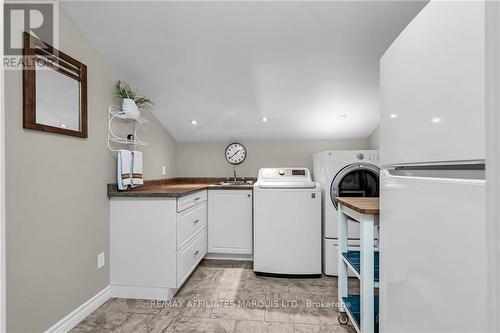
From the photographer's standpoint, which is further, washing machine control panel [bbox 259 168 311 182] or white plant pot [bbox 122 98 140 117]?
washing machine control panel [bbox 259 168 311 182]

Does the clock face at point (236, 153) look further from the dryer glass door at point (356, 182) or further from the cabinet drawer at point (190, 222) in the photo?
the dryer glass door at point (356, 182)

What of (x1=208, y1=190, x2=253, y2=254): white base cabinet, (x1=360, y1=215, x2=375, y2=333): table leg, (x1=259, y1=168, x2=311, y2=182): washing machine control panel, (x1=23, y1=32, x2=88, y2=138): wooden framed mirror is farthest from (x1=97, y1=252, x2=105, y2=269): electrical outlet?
(x1=360, y1=215, x2=375, y2=333): table leg

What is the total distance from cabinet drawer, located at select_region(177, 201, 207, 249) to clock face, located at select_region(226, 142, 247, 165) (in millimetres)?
881

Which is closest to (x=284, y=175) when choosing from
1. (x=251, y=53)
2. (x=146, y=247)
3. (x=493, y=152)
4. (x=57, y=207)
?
(x=251, y=53)

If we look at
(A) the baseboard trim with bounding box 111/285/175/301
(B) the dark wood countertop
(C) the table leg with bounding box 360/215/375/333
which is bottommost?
(A) the baseboard trim with bounding box 111/285/175/301

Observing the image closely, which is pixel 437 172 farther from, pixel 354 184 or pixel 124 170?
pixel 124 170

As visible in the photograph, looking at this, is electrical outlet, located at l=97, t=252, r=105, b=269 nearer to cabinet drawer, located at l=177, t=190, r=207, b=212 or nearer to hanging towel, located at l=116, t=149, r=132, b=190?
hanging towel, located at l=116, t=149, r=132, b=190

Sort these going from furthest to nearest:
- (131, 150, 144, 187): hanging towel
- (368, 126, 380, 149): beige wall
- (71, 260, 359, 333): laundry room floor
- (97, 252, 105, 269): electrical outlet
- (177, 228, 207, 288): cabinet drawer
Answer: (368, 126, 380, 149): beige wall → (131, 150, 144, 187): hanging towel → (177, 228, 207, 288): cabinet drawer → (97, 252, 105, 269): electrical outlet → (71, 260, 359, 333): laundry room floor

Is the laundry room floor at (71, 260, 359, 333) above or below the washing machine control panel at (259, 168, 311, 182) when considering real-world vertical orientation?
below

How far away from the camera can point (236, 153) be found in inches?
134

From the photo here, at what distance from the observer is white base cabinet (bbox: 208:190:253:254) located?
2768mm

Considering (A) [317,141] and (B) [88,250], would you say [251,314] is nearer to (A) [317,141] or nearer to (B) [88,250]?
(B) [88,250]

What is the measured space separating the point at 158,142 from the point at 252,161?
1.27 m

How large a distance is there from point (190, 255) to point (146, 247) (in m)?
0.43
